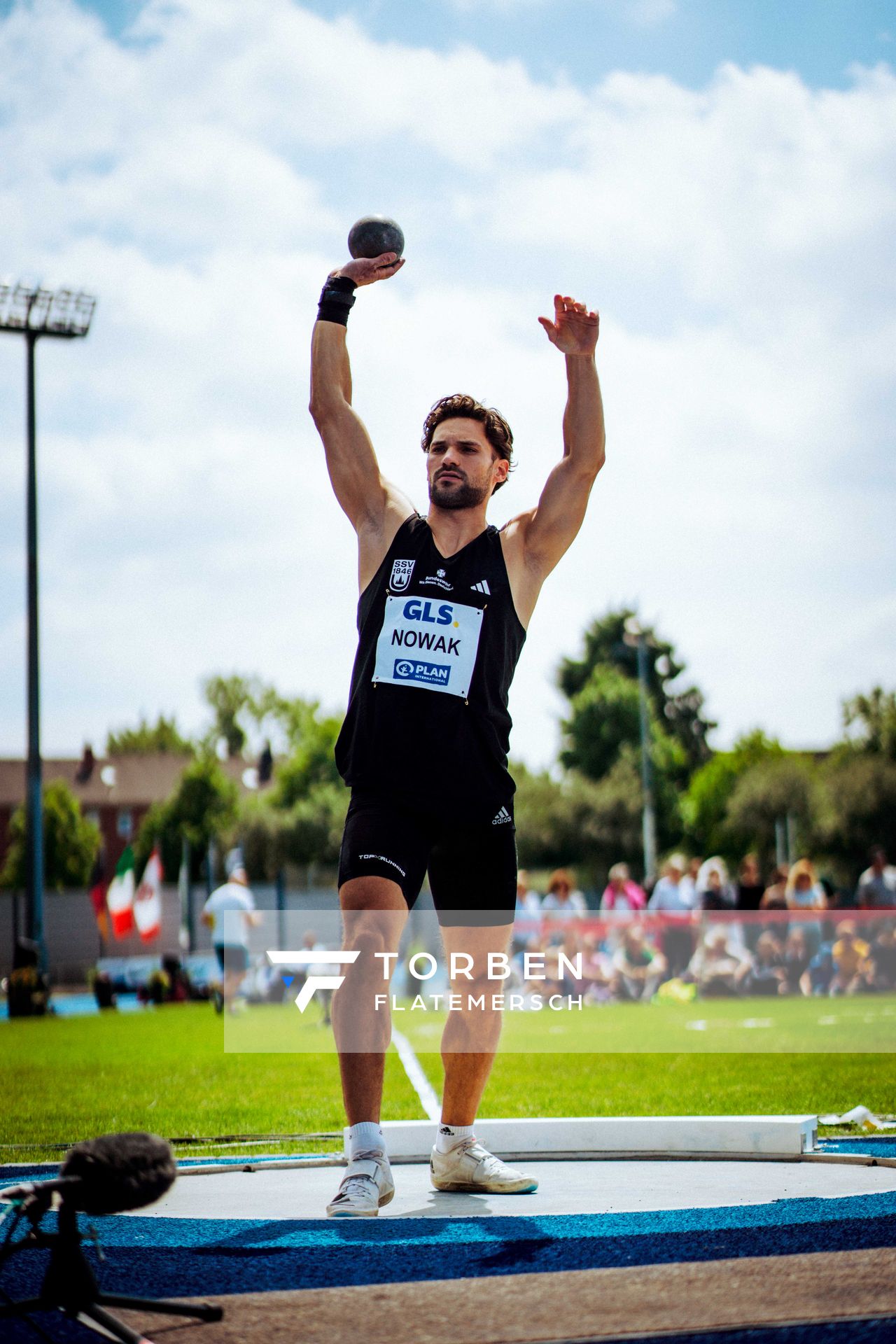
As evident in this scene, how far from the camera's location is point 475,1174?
4.71 metres

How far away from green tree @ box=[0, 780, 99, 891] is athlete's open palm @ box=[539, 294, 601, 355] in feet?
221

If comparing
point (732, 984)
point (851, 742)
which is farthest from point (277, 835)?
point (732, 984)

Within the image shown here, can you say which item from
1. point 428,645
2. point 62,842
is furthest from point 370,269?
point 62,842

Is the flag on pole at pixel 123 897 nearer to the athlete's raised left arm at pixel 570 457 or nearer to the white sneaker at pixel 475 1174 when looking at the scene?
the white sneaker at pixel 475 1174

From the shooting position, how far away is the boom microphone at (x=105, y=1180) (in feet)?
9.24

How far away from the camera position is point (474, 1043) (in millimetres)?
4777

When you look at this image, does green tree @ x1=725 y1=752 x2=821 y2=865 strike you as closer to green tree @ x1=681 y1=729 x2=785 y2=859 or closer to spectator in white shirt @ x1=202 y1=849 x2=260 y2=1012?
green tree @ x1=681 y1=729 x2=785 y2=859

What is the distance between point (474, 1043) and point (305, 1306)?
6.00 ft

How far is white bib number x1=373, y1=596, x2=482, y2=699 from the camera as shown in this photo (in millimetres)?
4586

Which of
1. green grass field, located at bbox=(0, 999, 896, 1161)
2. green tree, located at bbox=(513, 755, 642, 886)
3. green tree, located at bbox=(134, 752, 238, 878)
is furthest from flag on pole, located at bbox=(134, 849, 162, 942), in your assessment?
green tree, located at bbox=(134, 752, 238, 878)

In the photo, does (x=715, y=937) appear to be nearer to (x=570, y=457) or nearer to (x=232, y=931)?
(x=232, y=931)

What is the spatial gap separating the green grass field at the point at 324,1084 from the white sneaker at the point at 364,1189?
6.73 feet

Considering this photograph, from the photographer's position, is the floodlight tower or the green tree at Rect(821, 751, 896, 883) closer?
the floodlight tower

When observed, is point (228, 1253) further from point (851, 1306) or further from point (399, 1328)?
point (851, 1306)
